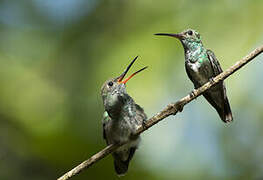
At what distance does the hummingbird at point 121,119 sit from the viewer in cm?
449

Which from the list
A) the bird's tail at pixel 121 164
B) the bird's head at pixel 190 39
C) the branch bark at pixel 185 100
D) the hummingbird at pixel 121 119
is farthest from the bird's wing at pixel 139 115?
the branch bark at pixel 185 100

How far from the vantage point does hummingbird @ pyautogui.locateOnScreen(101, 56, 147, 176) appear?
177 inches

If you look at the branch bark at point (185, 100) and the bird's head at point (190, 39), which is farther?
the bird's head at point (190, 39)

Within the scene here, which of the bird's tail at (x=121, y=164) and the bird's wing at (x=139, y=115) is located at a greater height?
the bird's wing at (x=139, y=115)

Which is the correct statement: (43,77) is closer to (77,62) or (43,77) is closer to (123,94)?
(77,62)

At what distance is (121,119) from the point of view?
4.58m

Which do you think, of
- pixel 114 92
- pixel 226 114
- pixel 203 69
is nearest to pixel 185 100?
pixel 226 114

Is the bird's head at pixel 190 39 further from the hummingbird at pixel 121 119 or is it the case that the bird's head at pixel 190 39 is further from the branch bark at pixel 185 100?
the branch bark at pixel 185 100

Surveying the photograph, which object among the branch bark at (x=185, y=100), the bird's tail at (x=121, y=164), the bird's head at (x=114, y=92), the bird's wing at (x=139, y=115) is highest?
the bird's head at (x=114, y=92)

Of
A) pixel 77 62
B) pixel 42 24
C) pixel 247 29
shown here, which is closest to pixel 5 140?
pixel 77 62

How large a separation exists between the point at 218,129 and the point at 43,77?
113 inches

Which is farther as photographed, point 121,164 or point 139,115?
point 121,164

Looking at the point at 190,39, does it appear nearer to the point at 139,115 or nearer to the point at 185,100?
the point at 139,115

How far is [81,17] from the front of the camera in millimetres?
7078
